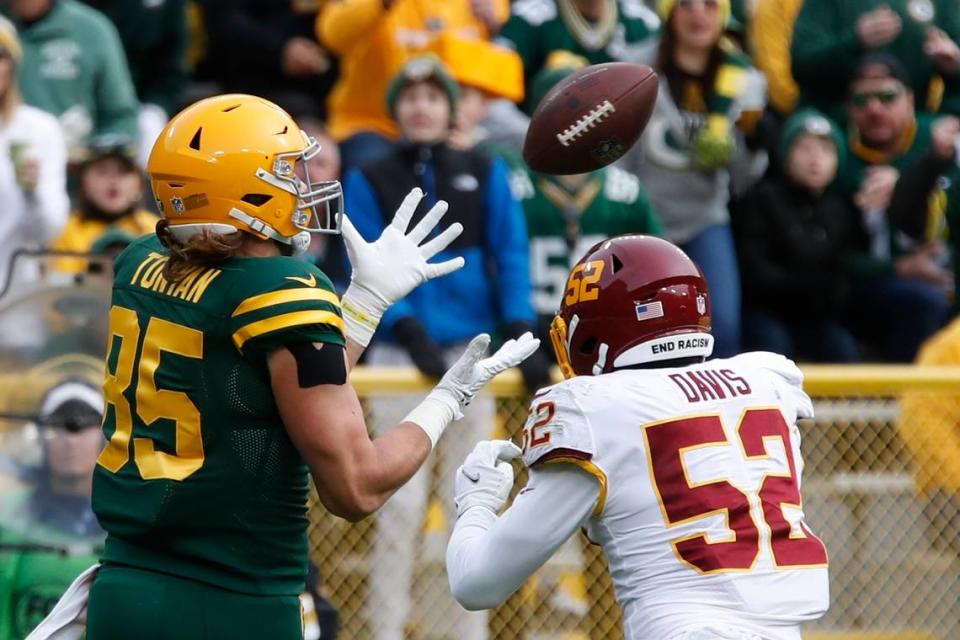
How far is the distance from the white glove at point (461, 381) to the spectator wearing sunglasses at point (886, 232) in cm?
393

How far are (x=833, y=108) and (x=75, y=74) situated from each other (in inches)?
138

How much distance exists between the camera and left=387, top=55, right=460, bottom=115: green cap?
656cm

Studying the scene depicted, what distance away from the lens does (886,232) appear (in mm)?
7469

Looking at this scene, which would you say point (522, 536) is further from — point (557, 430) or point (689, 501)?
point (689, 501)

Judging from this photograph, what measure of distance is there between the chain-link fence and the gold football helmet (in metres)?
2.06

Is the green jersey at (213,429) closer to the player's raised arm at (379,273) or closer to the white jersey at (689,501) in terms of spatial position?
the player's raised arm at (379,273)

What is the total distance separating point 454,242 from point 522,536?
295 cm

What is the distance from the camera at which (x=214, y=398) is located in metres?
3.29

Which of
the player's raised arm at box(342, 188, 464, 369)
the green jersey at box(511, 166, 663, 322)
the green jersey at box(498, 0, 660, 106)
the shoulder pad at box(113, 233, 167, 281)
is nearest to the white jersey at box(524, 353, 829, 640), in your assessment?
the player's raised arm at box(342, 188, 464, 369)

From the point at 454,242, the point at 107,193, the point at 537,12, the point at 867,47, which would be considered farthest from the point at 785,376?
the point at 867,47

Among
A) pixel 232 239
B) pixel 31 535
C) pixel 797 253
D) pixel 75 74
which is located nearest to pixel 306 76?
pixel 75 74

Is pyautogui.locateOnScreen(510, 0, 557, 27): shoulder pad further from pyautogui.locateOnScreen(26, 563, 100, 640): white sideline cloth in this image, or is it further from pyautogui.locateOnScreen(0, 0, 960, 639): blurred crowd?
pyautogui.locateOnScreen(26, 563, 100, 640): white sideline cloth

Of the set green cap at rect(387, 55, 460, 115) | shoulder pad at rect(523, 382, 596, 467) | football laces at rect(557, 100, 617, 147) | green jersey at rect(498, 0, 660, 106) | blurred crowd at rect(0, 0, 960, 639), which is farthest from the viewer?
green jersey at rect(498, 0, 660, 106)

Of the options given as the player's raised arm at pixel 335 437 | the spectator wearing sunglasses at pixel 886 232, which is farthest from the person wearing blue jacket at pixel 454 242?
the player's raised arm at pixel 335 437
